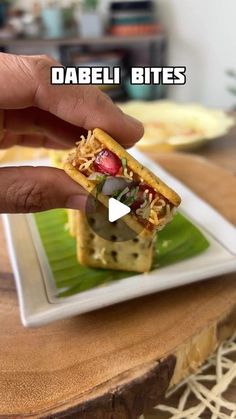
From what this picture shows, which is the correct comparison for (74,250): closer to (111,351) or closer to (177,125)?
(111,351)

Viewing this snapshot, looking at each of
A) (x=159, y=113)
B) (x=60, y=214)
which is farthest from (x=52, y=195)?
(x=159, y=113)

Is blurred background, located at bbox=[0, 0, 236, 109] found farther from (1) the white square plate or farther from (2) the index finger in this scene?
(2) the index finger

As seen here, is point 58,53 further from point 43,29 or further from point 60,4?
point 60,4

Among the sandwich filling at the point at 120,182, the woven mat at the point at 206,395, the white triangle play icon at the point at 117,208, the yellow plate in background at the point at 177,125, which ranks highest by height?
the sandwich filling at the point at 120,182

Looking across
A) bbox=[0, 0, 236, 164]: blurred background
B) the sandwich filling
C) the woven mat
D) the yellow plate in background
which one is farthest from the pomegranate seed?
bbox=[0, 0, 236, 164]: blurred background

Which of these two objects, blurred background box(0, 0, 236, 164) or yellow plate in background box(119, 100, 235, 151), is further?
blurred background box(0, 0, 236, 164)

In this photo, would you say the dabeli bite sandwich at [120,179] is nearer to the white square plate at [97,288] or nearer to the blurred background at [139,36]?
the white square plate at [97,288]
